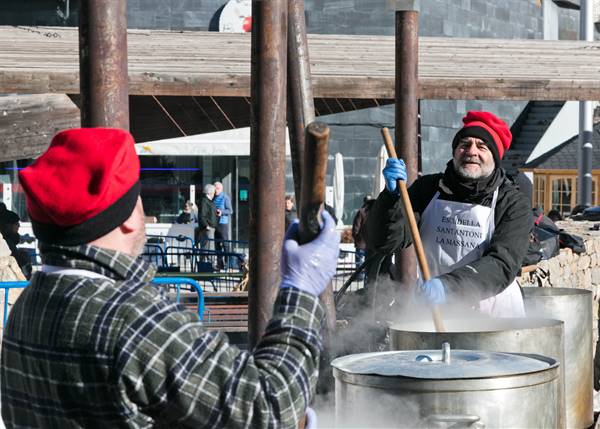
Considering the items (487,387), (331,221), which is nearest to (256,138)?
(487,387)

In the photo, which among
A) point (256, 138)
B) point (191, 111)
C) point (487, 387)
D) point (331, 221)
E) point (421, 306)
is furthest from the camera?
point (191, 111)

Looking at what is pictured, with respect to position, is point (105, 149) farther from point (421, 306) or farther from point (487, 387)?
point (421, 306)

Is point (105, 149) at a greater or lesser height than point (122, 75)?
lesser

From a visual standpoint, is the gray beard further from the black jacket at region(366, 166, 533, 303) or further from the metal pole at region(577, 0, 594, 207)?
the metal pole at region(577, 0, 594, 207)

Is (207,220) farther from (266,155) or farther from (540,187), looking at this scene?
(540,187)

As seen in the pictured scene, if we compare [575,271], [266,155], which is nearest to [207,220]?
[575,271]

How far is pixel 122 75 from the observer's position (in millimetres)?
4238

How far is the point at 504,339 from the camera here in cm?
412

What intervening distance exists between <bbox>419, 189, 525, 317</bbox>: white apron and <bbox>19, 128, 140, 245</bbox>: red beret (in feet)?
9.28

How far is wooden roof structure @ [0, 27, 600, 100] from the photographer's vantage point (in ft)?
26.1

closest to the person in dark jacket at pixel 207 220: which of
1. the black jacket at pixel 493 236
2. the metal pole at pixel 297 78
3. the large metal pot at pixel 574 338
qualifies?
the metal pole at pixel 297 78

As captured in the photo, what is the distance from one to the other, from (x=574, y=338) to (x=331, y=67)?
394cm

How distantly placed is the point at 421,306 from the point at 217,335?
101 inches

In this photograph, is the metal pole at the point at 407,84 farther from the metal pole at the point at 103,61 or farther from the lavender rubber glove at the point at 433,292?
the metal pole at the point at 103,61
